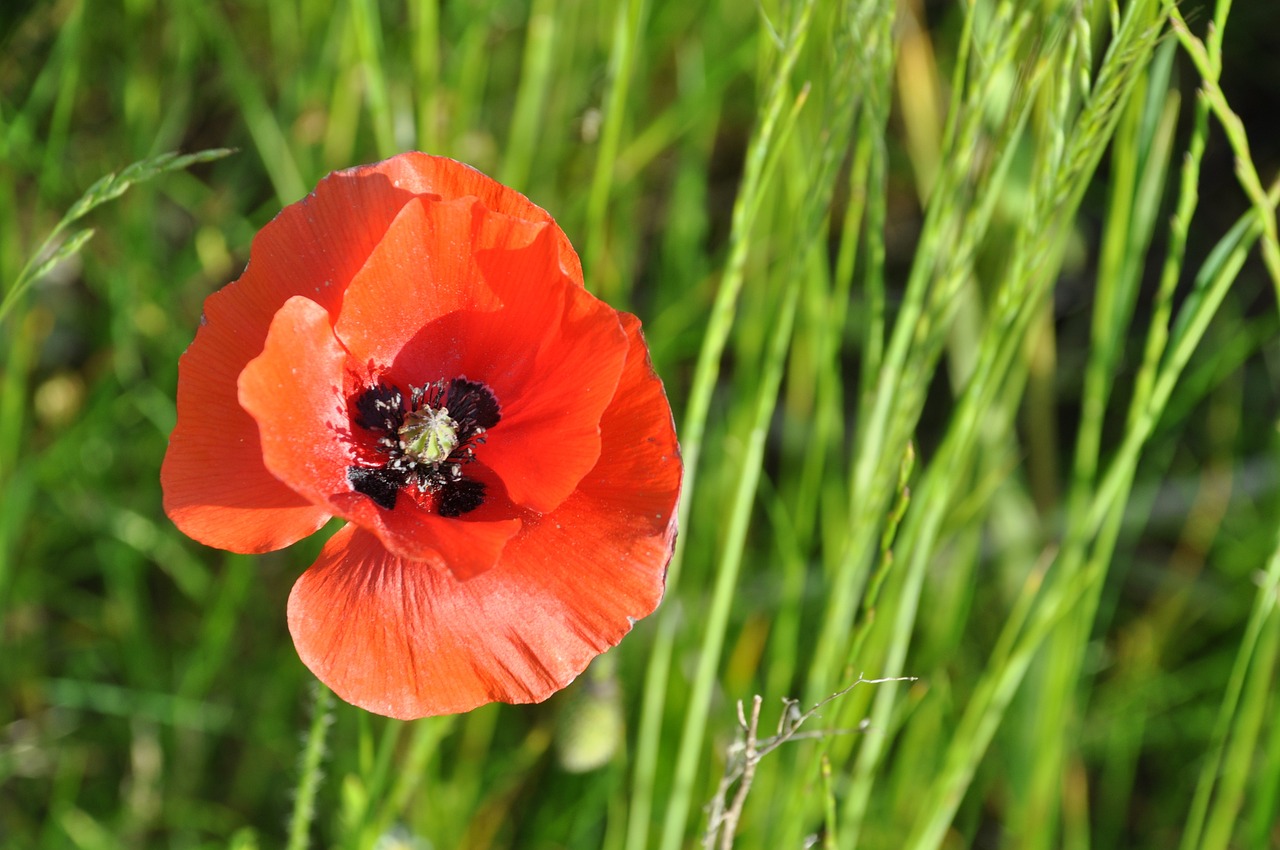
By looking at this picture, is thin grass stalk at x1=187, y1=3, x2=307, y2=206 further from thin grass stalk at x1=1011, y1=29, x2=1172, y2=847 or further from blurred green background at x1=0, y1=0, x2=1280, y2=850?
thin grass stalk at x1=1011, y1=29, x2=1172, y2=847

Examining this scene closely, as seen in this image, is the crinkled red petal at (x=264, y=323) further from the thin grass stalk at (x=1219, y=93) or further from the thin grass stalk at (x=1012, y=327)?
the thin grass stalk at (x=1219, y=93)

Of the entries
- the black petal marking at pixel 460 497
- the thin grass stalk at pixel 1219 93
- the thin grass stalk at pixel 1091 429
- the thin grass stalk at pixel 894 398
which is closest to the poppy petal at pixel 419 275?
the black petal marking at pixel 460 497

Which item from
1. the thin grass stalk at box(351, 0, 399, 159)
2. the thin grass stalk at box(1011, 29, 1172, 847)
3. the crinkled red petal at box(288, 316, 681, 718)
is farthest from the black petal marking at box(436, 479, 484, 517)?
the thin grass stalk at box(1011, 29, 1172, 847)

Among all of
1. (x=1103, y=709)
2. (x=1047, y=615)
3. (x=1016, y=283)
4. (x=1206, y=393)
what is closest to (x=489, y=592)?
(x=1016, y=283)

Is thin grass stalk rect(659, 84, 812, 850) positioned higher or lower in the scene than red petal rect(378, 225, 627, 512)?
lower

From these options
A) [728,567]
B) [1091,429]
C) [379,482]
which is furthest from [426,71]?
[1091,429]

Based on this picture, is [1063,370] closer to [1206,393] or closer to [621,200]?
[1206,393]

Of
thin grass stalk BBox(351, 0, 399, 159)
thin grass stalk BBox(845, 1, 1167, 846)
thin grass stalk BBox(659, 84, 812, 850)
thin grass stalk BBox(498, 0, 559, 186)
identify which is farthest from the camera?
thin grass stalk BBox(498, 0, 559, 186)
